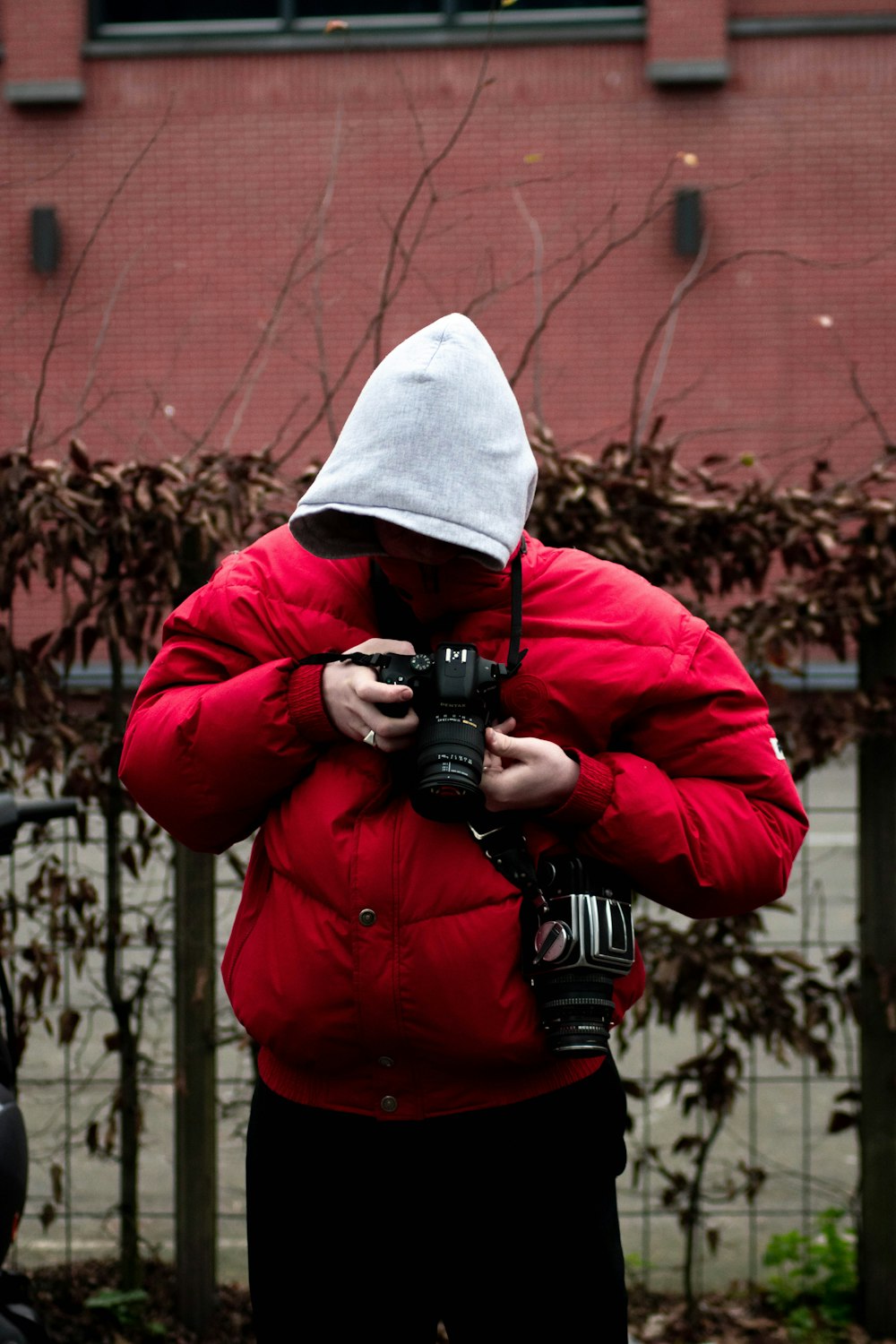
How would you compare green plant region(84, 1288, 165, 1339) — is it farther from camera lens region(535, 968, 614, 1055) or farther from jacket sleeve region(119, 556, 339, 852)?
camera lens region(535, 968, 614, 1055)

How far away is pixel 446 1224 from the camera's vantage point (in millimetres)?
1894

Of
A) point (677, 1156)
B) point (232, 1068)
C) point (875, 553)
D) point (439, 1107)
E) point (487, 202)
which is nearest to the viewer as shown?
point (439, 1107)

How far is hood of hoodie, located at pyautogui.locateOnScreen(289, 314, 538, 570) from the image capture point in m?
1.81

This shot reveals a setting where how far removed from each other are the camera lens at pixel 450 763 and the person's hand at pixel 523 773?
0.12ft

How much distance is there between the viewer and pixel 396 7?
13.9 m

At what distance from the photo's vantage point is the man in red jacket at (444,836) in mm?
1801

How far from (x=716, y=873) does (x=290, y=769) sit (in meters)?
0.59

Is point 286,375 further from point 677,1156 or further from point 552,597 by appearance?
point 552,597

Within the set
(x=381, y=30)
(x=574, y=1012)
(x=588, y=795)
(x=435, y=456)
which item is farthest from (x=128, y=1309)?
(x=381, y=30)

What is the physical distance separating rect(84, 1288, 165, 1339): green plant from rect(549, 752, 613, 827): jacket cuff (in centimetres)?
205

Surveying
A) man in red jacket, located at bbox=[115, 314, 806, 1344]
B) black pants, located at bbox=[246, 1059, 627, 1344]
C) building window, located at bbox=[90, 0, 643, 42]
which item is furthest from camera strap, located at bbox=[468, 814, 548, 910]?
building window, located at bbox=[90, 0, 643, 42]

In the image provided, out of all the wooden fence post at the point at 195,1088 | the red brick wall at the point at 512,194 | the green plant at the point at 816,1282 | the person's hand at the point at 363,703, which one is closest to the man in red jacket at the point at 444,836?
the person's hand at the point at 363,703

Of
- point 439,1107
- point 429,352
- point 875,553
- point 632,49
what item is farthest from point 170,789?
point 632,49

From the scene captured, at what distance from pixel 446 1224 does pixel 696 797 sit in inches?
26.5
